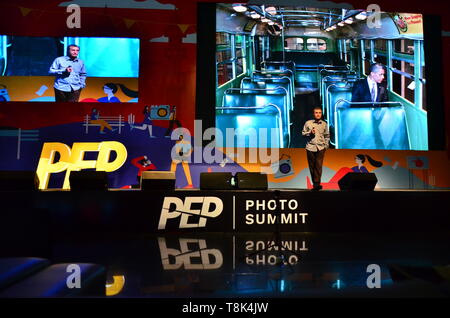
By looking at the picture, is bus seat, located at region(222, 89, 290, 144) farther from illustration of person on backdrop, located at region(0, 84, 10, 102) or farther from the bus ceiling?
illustration of person on backdrop, located at region(0, 84, 10, 102)

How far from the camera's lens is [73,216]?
3.61 meters

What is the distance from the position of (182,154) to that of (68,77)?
2.57 m

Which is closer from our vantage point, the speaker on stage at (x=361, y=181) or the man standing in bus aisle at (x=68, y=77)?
the speaker on stage at (x=361, y=181)

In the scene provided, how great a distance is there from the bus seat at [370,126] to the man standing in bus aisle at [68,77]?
A: 4.90 meters

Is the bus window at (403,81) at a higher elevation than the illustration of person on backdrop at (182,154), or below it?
higher

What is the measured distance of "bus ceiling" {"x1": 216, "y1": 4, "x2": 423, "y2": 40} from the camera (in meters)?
5.98

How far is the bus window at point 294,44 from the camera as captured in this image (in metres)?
5.99

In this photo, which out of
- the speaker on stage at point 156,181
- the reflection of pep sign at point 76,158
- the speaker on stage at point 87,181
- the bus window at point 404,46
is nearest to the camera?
the speaker on stage at point 87,181

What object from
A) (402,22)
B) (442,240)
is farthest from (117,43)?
(442,240)

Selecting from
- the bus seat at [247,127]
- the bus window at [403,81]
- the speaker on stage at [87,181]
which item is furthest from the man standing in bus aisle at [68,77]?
the bus window at [403,81]

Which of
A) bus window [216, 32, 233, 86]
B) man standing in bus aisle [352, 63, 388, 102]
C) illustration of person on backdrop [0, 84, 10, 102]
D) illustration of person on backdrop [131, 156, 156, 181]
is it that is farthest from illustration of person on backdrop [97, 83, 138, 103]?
man standing in bus aisle [352, 63, 388, 102]

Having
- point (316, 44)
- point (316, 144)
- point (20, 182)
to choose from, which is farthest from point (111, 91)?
point (316, 44)

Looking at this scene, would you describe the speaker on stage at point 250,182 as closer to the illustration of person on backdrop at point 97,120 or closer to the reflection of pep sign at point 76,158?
the reflection of pep sign at point 76,158

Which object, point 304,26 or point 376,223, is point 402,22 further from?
point 376,223
